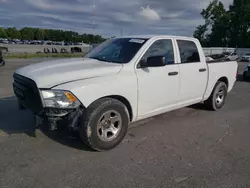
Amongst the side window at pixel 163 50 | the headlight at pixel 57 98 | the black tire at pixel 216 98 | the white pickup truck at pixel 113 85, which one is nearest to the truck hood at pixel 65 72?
the white pickup truck at pixel 113 85

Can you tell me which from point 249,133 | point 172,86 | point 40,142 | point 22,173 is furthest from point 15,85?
point 249,133

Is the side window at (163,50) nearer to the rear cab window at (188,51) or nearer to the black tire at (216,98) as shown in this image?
the rear cab window at (188,51)

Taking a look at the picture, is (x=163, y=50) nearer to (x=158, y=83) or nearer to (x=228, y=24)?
(x=158, y=83)

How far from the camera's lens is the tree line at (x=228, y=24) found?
62.0 metres

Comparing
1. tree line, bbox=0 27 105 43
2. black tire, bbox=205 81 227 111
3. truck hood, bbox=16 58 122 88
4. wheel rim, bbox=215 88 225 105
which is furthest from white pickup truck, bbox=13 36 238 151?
tree line, bbox=0 27 105 43

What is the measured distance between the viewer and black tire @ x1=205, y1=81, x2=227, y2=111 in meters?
5.80

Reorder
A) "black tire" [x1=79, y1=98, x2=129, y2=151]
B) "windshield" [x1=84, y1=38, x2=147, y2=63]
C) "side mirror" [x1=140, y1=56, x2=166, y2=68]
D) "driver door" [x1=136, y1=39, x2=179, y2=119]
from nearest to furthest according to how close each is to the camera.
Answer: "black tire" [x1=79, y1=98, x2=129, y2=151], "side mirror" [x1=140, y1=56, x2=166, y2=68], "driver door" [x1=136, y1=39, x2=179, y2=119], "windshield" [x1=84, y1=38, x2=147, y2=63]

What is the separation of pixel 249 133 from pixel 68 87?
11.7ft

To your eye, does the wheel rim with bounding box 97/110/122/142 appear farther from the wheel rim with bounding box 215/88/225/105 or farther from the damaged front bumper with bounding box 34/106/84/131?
the wheel rim with bounding box 215/88/225/105

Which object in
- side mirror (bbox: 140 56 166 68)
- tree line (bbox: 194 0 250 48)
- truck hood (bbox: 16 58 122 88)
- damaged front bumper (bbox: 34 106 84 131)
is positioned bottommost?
damaged front bumper (bbox: 34 106 84 131)

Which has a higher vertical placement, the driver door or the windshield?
the windshield

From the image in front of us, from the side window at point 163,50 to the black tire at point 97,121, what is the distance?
1165 millimetres

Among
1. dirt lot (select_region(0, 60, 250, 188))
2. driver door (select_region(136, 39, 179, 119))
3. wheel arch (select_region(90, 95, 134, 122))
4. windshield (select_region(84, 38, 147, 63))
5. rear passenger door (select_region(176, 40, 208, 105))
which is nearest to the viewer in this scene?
dirt lot (select_region(0, 60, 250, 188))

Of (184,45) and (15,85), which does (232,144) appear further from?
(15,85)
